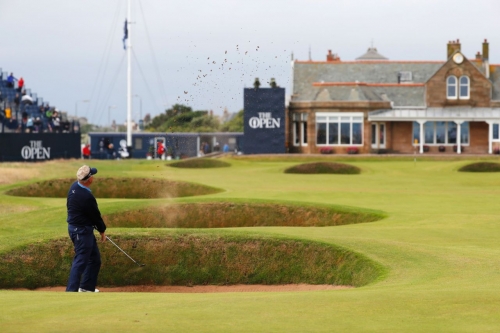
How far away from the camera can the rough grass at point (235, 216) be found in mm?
25828

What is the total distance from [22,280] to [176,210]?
9.57 m

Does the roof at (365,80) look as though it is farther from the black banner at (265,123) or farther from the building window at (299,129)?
the black banner at (265,123)

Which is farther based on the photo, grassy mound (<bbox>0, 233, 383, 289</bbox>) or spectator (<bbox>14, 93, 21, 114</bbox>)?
spectator (<bbox>14, 93, 21, 114</bbox>)

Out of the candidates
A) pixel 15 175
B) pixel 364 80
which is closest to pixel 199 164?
pixel 15 175

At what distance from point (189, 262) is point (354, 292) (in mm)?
6492

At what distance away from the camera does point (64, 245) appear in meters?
18.4

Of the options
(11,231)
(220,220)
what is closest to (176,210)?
(220,220)

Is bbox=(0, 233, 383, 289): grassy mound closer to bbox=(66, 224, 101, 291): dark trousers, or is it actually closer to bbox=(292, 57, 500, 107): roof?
bbox=(66, 224, 101, 291): dark trousers

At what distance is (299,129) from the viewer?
73250mm

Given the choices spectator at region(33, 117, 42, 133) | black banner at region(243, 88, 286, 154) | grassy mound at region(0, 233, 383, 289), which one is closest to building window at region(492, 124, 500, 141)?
black banner at region(243, 88, 286, 154)

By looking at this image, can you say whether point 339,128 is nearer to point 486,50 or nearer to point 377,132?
point 377,132

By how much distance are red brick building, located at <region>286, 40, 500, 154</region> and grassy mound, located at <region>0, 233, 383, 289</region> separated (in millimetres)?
52306

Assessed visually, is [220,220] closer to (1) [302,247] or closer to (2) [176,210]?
(2) [176,210]

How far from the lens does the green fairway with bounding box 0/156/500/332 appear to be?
10.2m
